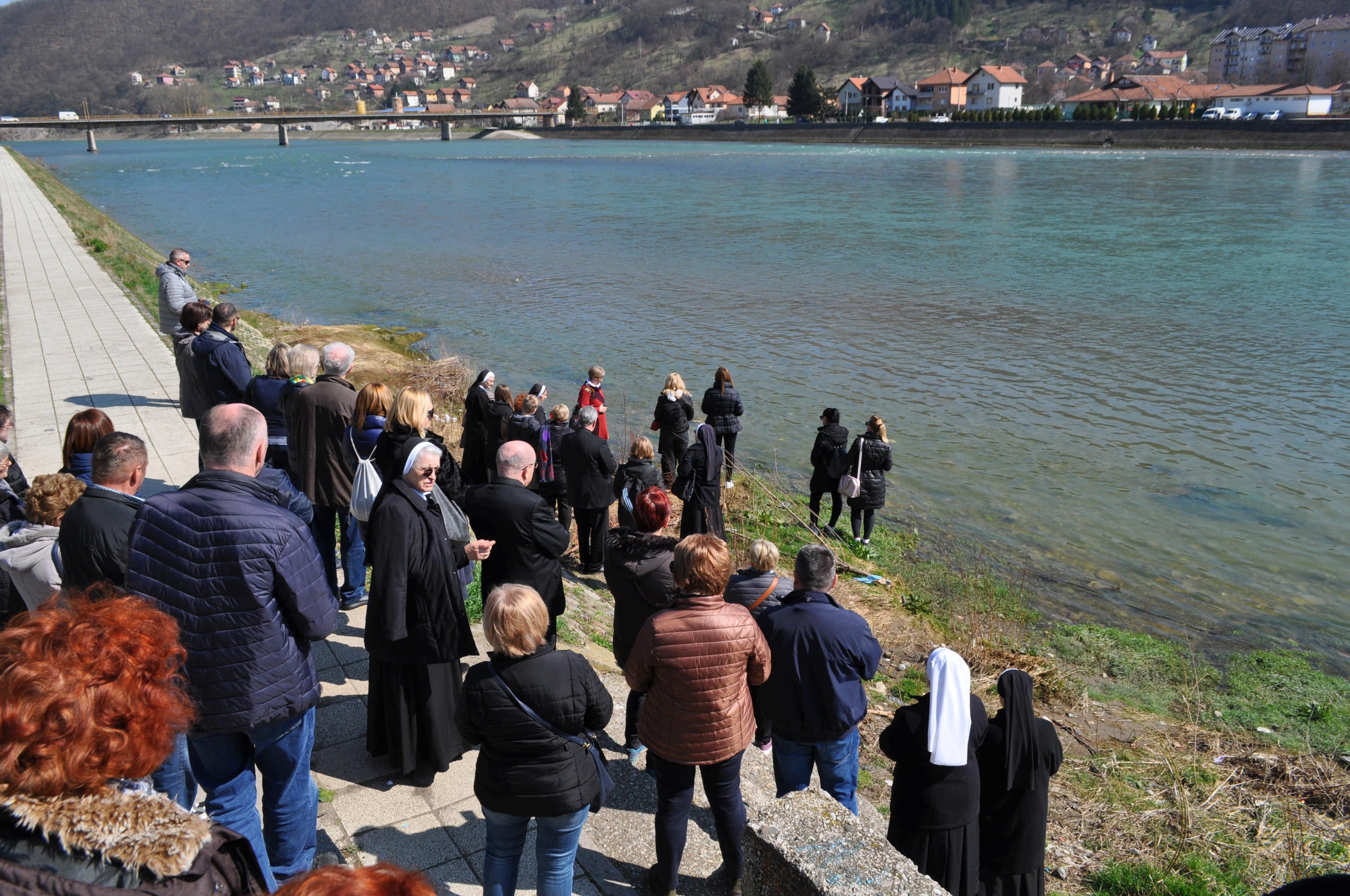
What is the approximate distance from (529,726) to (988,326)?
19698 millimetres

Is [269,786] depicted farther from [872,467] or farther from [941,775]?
[872,467]

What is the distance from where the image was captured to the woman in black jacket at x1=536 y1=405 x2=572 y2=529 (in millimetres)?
8133

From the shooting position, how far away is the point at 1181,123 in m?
77.8

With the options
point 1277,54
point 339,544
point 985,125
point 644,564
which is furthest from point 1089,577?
point 1277,54

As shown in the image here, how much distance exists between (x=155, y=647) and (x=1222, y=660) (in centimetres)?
824

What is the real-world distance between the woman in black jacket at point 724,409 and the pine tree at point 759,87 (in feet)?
442

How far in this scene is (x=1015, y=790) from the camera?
3650 mm

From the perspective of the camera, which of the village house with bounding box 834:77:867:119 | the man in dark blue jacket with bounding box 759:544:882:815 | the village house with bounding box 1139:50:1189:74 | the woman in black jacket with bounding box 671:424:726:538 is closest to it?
the man in dark blue jacket with bounding box 759:544:882:815

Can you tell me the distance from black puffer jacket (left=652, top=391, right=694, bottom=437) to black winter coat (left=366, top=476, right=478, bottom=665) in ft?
19.3

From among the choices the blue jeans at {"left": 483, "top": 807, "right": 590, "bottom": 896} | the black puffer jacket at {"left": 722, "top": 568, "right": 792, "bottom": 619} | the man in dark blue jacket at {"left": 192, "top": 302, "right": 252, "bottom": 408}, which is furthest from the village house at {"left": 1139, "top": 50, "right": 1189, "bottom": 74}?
the blue jeans at {"left": 483, "top": 807, "right": 590, "bottom": 896}

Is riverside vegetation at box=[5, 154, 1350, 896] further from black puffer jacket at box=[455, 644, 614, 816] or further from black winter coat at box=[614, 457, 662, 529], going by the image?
black puffer jacket at box=[455, 644, 614, 816]

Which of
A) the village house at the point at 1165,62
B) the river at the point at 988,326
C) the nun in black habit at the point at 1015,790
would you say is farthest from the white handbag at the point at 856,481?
the village house at the point at 1165,62

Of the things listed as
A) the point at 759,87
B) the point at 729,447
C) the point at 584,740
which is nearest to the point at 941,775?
the point at 584,740

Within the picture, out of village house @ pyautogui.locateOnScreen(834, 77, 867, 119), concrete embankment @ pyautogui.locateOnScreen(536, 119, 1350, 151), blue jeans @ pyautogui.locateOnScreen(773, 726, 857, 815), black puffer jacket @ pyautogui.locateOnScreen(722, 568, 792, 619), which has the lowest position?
blue jeans @ pyautogui.locateOnScreen(773, 726, 857, 815)
